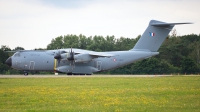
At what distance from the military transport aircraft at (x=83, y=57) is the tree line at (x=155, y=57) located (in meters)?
9.61

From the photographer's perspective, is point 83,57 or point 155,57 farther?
point 155,57

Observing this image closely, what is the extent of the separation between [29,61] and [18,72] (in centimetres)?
1364

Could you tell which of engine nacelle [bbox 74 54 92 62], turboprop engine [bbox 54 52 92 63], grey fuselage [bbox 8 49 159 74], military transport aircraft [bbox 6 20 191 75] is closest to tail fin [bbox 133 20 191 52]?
military transport aircraft [bbox 6 20 191 75]

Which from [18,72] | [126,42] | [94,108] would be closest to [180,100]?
[94,108]

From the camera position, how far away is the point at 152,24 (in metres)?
41.8

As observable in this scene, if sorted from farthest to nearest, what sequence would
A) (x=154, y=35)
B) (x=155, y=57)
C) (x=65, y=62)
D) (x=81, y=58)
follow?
(x=155, y=57) < (x=154, y=35) < (x=65, y=62) < (x=81, y=58)

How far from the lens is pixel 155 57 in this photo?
205 feet

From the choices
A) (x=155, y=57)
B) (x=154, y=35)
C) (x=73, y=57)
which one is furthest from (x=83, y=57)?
(x=155, y=57)

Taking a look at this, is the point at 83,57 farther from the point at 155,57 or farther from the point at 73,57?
the point at 155,57

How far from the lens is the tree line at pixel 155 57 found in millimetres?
50741

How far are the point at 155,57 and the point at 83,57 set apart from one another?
974 inches

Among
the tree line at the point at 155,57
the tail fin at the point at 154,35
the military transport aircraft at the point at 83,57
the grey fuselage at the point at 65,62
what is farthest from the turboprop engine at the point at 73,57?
the tree line at the point at 155,57

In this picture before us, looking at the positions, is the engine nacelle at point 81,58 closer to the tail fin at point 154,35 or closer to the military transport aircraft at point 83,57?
the military transport aircraft at point 83,57

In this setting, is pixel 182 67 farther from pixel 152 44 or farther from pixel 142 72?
pixel 152 44
